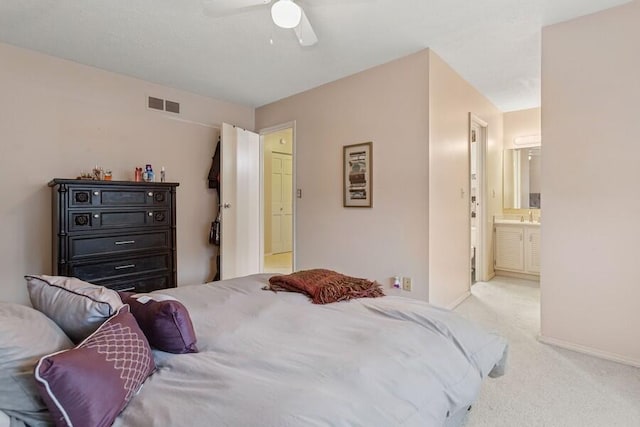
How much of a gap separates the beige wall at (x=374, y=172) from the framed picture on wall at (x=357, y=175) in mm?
59

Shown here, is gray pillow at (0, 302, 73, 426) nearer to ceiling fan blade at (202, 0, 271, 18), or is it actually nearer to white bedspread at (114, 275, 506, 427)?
white bedspread at (114, 275, 506, 427)

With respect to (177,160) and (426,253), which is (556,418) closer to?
(426,253)

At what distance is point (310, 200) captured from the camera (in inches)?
154

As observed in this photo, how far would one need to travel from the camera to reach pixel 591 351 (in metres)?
2.35

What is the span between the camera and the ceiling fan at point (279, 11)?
182cm

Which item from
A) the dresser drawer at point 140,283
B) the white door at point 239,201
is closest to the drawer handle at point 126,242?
the dresser drawer at point 140,283

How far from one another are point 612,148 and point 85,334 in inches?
125

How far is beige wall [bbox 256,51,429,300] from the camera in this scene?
2975 mm

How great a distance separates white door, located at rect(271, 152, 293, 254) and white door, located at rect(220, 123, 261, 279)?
2.37m

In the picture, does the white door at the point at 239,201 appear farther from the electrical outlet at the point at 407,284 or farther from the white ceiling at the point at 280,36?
the electrical outlet at the point at 407,284

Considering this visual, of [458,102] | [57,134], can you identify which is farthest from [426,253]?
[57,134]

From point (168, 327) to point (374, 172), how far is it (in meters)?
2.53

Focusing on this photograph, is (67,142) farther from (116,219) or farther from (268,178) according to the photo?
(268,178)

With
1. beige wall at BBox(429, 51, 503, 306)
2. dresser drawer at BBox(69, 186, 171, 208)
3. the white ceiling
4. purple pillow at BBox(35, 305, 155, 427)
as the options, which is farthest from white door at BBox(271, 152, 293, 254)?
purple pillow at BBox(35, 305, 155, 427)
